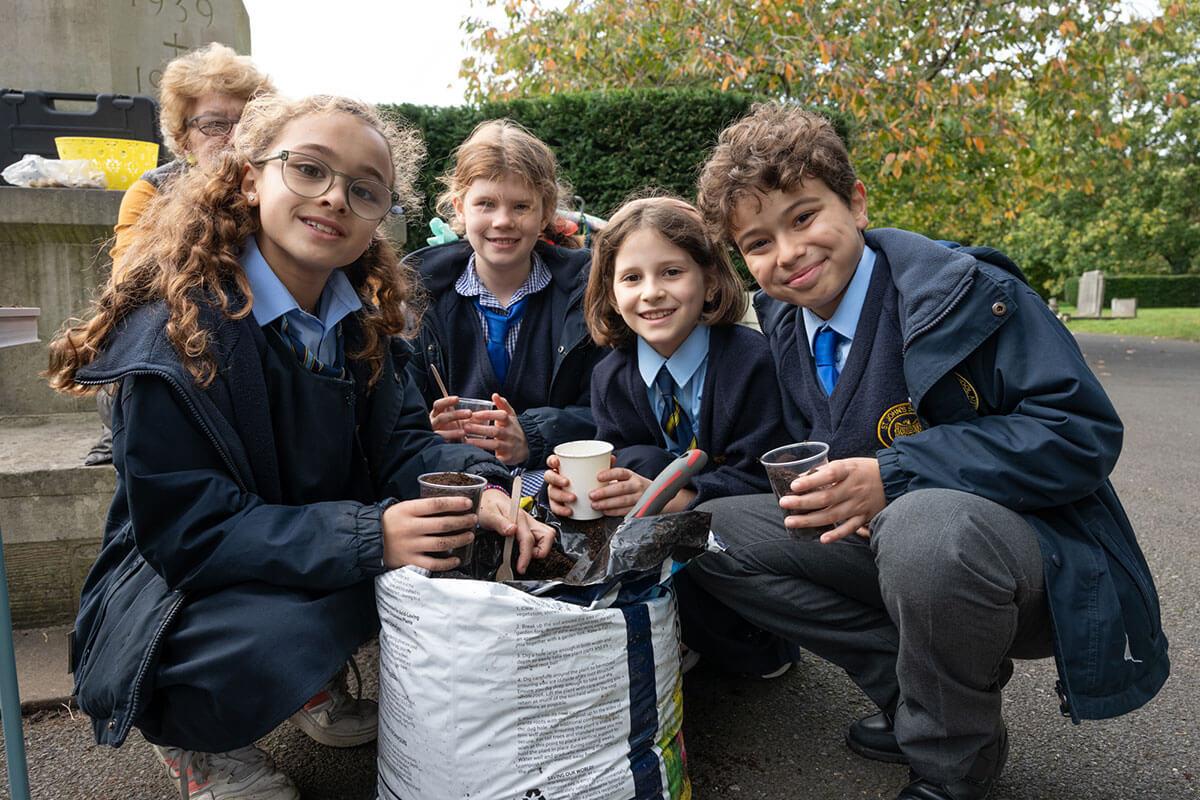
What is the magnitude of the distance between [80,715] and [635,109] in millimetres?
5257

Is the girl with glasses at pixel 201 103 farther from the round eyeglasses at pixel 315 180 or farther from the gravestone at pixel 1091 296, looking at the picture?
the gravestone at pixel 1091 296

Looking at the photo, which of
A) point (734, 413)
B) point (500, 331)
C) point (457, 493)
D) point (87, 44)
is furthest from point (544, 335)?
point (87, 44)

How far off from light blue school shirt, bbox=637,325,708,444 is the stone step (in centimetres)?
175

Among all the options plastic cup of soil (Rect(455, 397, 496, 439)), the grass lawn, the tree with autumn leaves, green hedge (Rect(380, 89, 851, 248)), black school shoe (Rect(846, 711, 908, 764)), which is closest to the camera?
black school shoe (Rect(846, 711, 908, 764))

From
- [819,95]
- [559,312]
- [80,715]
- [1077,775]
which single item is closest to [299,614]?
[80,715]

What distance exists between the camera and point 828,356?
222cm

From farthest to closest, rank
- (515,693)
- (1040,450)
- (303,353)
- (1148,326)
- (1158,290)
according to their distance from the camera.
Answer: (1158,290) → (1148,326) → (303,353) → (1040,450) → (515,693)

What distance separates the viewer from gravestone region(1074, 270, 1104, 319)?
24.8 m

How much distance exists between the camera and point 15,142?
4.11 meters

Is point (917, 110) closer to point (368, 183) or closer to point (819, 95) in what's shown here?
point (819, 95)

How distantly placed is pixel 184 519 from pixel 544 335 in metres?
1.50

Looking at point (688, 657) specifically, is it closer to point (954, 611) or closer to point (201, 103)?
point (954, 611)

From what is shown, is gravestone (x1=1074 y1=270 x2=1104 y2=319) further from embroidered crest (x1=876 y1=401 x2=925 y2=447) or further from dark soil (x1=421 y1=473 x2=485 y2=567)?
dark soil (x1=421 y1=473 x2=485 y2=567)

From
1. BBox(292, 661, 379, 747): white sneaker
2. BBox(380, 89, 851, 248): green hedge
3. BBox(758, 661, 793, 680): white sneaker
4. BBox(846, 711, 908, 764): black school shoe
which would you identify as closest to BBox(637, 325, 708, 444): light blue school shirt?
BBox(758, 661, 793, 680): white sneaker
